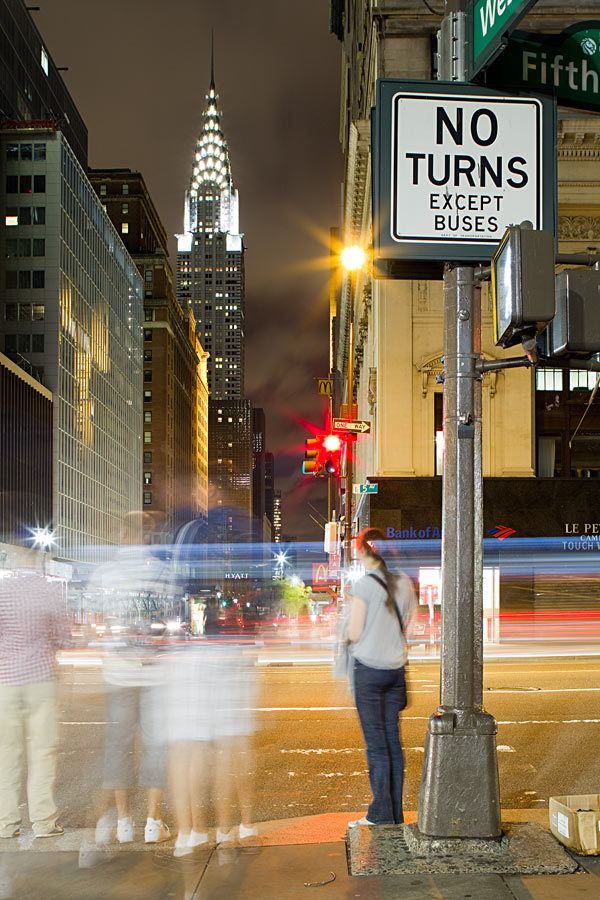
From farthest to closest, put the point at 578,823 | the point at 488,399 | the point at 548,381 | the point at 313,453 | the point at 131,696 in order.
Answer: the point at 548,381 → the point at 488,399 → the point at 313,453 → the point at 131,696 → the point at 578,823

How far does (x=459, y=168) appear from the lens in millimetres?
6562

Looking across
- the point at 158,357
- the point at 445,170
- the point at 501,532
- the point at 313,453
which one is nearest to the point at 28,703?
the point at 445,170

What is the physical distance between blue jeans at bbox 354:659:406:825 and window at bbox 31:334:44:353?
84.7 meters

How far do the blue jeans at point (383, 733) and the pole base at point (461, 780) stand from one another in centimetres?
75

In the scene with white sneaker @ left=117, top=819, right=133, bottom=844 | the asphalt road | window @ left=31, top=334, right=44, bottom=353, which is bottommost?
the asphalt road

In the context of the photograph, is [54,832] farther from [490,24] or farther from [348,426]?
[348,426]

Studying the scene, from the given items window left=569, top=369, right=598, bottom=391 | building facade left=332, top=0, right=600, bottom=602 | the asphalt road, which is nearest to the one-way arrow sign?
building facade left=332, top=0, right=600, bottom=602

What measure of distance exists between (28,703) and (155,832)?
129 centimetres

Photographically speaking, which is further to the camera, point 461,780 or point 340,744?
point 340,744

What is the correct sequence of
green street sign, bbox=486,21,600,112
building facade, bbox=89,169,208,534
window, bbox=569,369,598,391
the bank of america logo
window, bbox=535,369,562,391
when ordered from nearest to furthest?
green street sign, bbox=486,21,600,112
the bank of america logo
window, bbox=535,369,562,391
window, bbox=569,369,598,391
building facade, bbox=89,169,208,534

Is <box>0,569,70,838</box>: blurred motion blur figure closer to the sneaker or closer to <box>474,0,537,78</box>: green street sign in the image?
the sneaker

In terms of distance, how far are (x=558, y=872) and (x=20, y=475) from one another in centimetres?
7535

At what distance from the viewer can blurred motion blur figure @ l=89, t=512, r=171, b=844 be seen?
6.96m

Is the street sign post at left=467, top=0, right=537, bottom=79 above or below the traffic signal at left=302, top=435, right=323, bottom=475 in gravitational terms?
above
